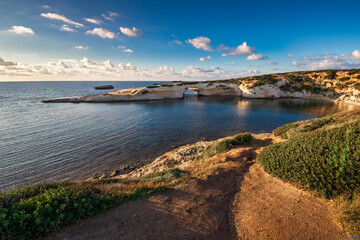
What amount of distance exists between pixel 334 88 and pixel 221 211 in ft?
274

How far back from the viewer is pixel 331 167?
255 inches

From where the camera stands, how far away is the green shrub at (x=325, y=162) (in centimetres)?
615

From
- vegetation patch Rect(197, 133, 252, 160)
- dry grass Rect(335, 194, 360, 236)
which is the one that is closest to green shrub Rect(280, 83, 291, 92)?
vegetation patch Rect(197, 133, 252, 160)

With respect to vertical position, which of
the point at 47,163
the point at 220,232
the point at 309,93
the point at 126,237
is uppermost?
the point at 309,93

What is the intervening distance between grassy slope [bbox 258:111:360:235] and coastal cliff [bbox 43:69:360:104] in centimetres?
6104

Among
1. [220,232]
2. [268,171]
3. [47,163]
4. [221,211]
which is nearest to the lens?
[220,232]

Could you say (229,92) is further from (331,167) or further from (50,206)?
(50,206)

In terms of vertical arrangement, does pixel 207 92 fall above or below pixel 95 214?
above

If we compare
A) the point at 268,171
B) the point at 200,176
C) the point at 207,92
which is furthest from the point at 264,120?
the point at 207,92

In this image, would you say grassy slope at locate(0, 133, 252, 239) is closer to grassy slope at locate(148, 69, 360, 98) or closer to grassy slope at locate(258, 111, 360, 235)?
grassy slope at locate(258, 111, 360, 235)

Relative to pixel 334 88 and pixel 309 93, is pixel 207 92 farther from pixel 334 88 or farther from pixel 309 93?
pixel 334 88

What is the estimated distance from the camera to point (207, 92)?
79.0 metres

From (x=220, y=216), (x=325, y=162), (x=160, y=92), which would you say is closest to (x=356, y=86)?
(x=160, y=92)

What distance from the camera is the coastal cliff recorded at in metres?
59.1
